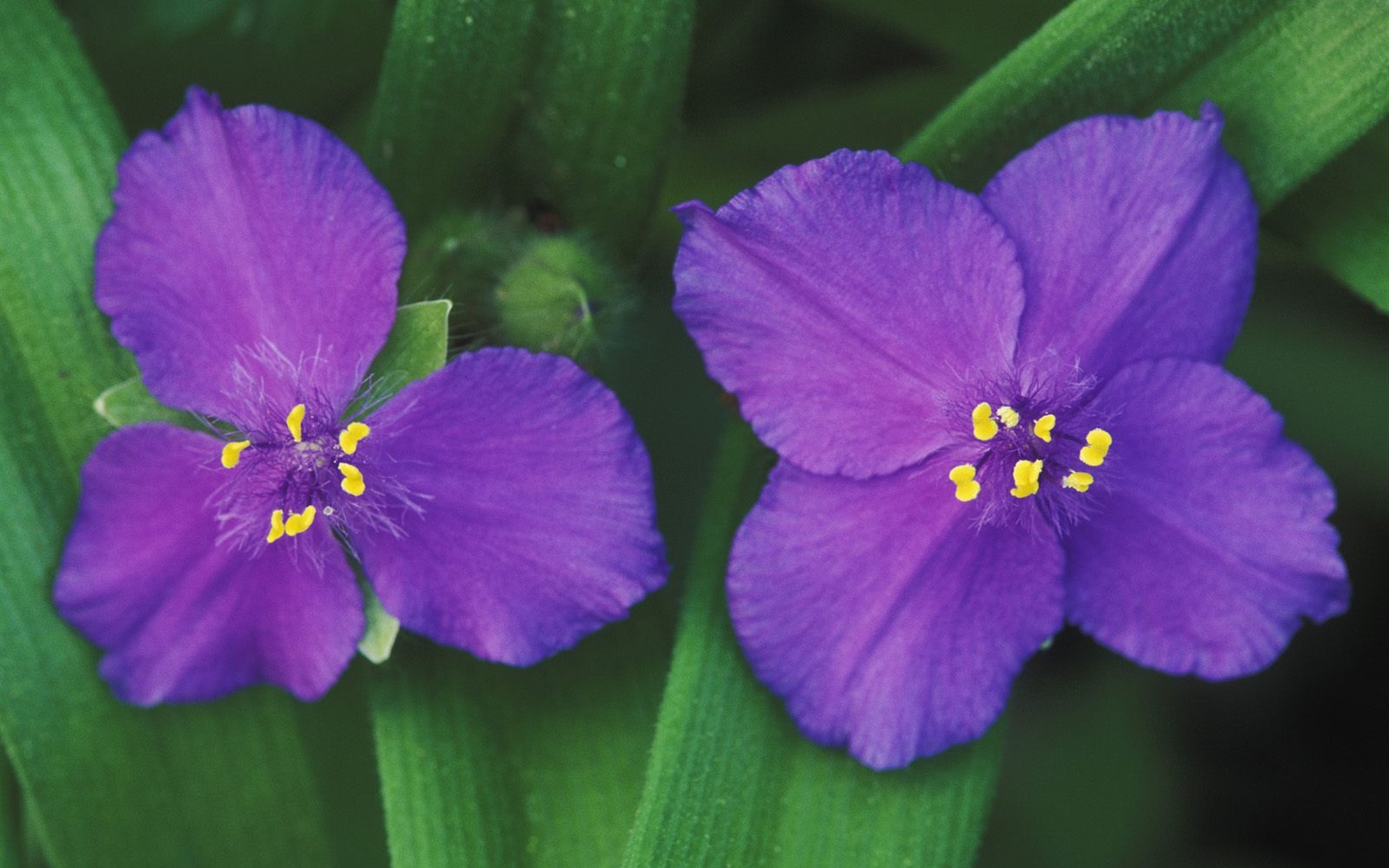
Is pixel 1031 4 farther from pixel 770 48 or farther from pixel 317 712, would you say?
pixel 317 712

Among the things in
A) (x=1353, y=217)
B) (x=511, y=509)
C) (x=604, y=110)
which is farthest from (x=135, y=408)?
(x=1353, y=217)

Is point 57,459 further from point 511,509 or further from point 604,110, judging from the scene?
point 604,110

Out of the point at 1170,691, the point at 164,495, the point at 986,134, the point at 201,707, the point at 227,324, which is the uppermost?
the point at 986,134

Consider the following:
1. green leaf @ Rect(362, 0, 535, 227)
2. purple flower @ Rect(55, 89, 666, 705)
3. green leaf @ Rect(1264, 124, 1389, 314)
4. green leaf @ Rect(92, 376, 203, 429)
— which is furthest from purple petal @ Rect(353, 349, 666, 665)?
green leaf @ Rect(1264, 124, 1389, 314)

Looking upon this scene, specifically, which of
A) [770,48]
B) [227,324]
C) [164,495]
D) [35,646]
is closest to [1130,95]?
[770,48]

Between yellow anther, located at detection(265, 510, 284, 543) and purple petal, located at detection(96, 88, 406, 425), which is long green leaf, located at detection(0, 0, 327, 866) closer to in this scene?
purple petal, located at detection(96, 88, 406, 425)

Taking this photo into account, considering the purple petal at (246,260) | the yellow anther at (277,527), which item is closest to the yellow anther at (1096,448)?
the purple petal at (246,260)

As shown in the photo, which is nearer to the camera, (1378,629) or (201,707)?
(201,707)

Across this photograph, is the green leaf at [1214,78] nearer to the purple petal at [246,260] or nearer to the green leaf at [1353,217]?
the green leaf at [1353,217]
